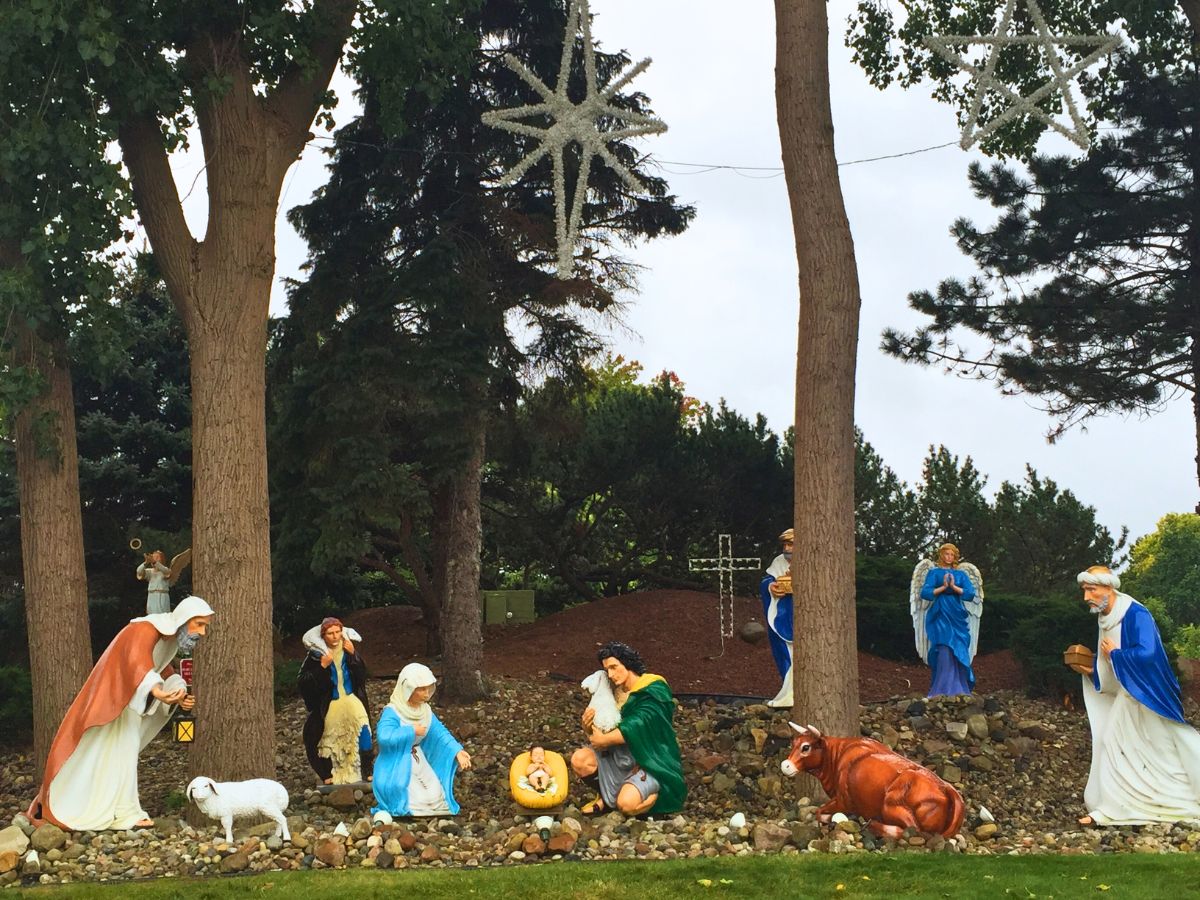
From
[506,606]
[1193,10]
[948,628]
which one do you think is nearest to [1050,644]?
[948,628]

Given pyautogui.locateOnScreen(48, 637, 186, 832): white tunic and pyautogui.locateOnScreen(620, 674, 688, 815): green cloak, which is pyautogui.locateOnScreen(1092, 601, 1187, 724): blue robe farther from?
pyautogui.locateOnScreen(48, 637, 186, 832): white tunic

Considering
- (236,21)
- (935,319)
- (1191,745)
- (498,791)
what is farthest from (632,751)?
(935,319)

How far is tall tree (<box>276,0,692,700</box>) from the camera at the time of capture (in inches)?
626

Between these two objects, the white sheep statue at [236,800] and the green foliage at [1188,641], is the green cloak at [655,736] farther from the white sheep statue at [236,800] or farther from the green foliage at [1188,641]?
the green foliage at [1188,641]

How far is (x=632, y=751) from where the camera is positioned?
1043 cm

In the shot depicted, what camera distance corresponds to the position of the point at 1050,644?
658 inches

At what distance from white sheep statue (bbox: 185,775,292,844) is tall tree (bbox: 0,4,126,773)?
3.37 m

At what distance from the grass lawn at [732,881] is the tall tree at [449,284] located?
7.00 meters

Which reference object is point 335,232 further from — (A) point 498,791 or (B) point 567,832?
(B) point 567,832

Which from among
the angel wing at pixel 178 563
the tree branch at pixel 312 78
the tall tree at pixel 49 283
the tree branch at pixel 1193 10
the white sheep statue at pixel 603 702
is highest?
the tree branch at pixel 1193 10

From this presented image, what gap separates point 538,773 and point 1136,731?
456 centimetres

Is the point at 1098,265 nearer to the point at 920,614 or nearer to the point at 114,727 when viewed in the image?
the point at 920,614

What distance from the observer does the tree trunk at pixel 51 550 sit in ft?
40.5

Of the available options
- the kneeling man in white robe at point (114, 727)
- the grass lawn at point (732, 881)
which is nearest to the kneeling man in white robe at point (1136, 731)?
the grass lawn at point (732, 881)
